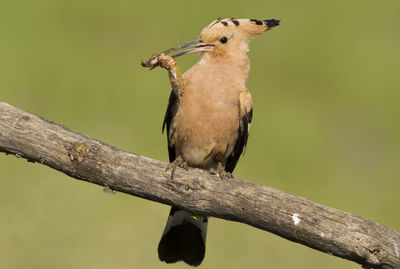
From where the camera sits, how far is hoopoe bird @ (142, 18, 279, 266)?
5414 mm

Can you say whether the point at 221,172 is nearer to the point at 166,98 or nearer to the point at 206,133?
the point at 206,133

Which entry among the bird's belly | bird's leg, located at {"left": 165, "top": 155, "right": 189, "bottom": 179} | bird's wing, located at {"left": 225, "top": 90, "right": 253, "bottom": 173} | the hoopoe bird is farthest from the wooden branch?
bird's wing, located at {"left": 225, "top": 90, "right": 253, "bottom": 173}

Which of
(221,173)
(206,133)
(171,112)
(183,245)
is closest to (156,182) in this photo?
(221,173)

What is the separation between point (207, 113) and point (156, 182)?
31.0 inches

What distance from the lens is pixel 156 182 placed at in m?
4.82

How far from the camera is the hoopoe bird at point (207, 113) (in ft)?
17.8

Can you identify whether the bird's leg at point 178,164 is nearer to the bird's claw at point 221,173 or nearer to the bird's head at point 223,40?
the bird's claw at point 221,173

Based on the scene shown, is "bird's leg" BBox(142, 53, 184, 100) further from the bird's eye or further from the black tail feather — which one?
the black tail feather

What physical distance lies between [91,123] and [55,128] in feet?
23.5

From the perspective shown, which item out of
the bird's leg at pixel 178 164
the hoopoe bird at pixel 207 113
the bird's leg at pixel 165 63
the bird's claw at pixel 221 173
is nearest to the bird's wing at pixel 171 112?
the hoopoe bird at pixel 207 113

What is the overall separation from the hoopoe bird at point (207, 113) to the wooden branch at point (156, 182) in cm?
33

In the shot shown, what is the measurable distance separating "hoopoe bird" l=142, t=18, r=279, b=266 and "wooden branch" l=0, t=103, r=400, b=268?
332mm

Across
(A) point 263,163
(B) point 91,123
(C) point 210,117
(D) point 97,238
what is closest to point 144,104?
(B) point 91,123

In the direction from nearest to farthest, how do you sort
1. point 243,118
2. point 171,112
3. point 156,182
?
point 156,182 < point 243,118 < point 171,112
